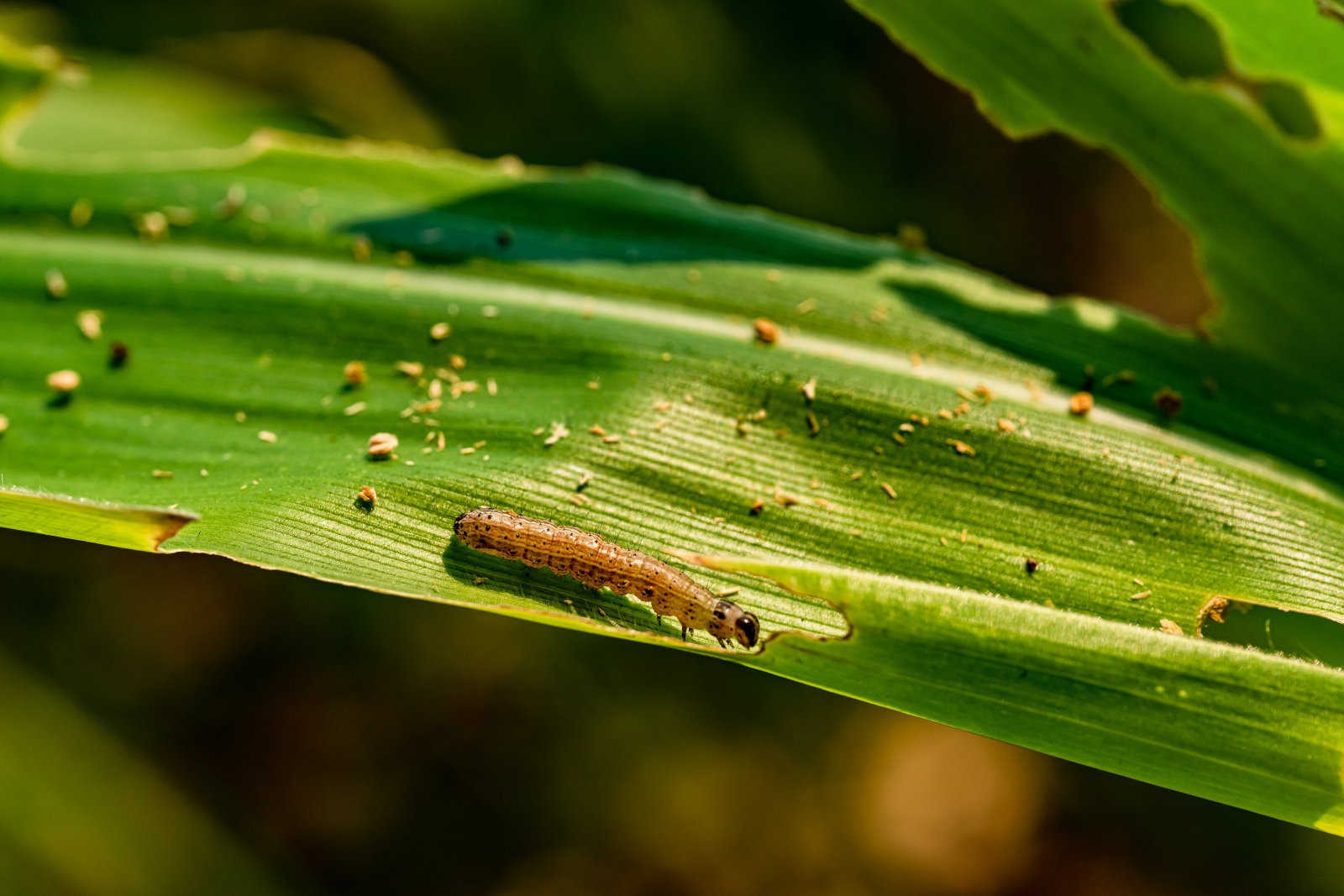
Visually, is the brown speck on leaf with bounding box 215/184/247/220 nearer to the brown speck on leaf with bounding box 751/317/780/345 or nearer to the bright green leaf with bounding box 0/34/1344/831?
the bright green leaf with bounding box 0/34/1344/831

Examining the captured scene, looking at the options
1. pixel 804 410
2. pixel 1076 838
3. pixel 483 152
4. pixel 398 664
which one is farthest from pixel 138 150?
pixel 1076 838

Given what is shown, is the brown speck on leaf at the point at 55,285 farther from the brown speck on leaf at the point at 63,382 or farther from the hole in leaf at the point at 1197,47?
the hole in leaf at the point at 1197,47

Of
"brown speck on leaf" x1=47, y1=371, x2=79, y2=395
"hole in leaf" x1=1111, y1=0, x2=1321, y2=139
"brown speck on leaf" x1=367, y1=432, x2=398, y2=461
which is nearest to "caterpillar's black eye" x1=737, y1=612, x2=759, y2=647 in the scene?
"brown speck on leaf" x1=367, y1=432, x2=398, y2=461

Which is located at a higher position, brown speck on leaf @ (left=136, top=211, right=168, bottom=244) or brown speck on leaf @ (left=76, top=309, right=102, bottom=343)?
brown speck on leaf @ (left=136, top=211, right=168, bottom=244)

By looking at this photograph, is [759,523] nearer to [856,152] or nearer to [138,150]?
[138,150]

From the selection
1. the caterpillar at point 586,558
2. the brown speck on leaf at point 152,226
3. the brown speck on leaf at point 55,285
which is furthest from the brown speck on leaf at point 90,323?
the caterpillar at point 586,558
